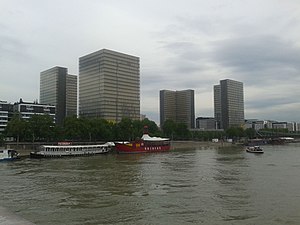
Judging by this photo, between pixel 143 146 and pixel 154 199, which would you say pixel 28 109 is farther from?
pixel 154 199

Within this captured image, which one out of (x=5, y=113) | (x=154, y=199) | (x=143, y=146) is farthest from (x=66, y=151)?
(x=5, y=113)

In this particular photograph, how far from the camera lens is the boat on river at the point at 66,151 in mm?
84750

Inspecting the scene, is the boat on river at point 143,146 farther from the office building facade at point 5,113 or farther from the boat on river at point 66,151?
the office building facade at point 5,113

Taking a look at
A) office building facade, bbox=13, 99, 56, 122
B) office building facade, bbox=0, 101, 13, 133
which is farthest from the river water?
office building facade, bbox=13, 99, 56, 122

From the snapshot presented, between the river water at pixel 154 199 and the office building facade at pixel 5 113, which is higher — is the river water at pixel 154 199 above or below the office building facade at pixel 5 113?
below

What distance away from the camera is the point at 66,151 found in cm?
9100

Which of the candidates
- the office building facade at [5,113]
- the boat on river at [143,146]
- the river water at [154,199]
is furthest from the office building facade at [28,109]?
the river water at [154,199]

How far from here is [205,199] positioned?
28.8 m

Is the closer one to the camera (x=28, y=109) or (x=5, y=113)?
(x=5, y=113)

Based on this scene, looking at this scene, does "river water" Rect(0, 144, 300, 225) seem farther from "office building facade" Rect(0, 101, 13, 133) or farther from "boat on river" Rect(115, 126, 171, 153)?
"office building facade" Rect(0, 101, 13, 133)

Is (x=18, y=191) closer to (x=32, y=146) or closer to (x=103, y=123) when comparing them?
(x=32, y=146)

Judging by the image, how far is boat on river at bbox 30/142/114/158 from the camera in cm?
8475

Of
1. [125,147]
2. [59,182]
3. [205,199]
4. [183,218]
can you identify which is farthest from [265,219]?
[125,147]

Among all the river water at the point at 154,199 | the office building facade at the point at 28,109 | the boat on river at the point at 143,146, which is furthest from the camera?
the office building facade at the point at 28,109
